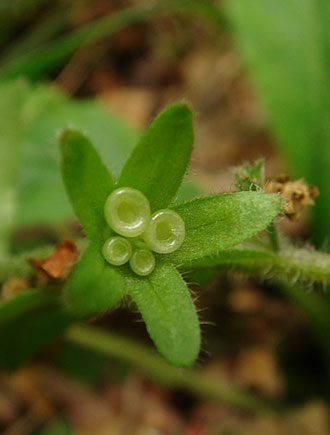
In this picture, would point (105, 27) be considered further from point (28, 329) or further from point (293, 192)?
point (293, 192)

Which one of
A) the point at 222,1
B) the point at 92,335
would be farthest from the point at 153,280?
the point at 222,1

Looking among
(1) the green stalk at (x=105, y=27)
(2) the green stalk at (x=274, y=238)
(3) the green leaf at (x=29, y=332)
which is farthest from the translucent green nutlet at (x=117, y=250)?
(1) the green stalk at (x=105, y=27)

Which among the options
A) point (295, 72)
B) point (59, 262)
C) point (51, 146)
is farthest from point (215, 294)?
point (59, 262)

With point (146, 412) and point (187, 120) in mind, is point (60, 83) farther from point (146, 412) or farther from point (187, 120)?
point (187, 120)

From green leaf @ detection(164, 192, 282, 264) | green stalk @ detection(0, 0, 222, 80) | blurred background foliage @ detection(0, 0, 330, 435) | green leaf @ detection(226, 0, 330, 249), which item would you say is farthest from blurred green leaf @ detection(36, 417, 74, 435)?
green stalk @ detection(0, 0, 222, 80)

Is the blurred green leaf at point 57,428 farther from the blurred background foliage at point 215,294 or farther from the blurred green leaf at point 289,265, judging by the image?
the blurred green leaf at point 289,265

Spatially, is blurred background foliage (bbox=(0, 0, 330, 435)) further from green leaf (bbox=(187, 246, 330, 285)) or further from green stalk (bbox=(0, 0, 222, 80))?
green leaf (bbox=(187, 246, 330, 285))
